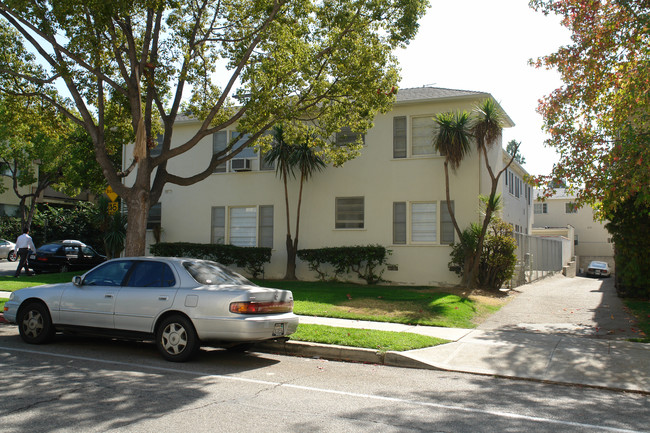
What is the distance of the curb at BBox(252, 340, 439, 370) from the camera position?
8.48 metres

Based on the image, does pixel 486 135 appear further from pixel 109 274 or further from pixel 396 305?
pixel 109 274

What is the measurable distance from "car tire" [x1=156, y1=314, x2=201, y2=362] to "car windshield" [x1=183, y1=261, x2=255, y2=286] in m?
0.68

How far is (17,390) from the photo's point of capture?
241 inches

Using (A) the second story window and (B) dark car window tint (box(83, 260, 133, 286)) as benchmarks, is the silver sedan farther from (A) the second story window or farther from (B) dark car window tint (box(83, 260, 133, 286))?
(A) the second story window

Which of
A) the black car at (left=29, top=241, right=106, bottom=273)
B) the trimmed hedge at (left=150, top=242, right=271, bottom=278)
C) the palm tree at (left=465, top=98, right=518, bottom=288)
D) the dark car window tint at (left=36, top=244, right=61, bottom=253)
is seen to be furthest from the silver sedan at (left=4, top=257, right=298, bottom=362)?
the dark car window tint at (left=36, top=244, right=61, bottom=253)

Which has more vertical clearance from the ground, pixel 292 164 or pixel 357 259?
pixel 292 164

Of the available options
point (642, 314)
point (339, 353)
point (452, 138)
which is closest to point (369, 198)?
point (452, 138)

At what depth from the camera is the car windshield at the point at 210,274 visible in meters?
8.48

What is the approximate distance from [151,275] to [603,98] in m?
11.1

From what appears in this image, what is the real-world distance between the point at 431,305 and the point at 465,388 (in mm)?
6646

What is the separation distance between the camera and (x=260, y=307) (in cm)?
809

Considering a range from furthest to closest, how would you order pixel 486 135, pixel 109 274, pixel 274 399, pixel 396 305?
pixel 486 135, pixel 396 305, pixel 109 274, pixel 274 399

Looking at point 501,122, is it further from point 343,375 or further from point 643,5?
point 343,375

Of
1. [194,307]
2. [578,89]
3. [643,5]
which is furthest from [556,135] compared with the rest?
[194,307]
